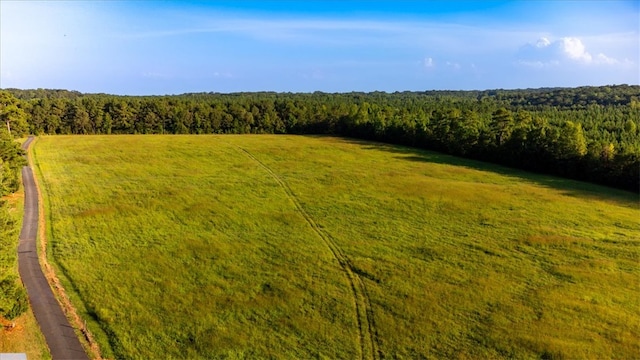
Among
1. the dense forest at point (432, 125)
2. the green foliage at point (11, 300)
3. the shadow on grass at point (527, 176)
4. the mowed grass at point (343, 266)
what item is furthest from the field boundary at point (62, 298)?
the shadow on grass at point (527, 176)

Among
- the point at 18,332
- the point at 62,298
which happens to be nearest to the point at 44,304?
the point at 62,298

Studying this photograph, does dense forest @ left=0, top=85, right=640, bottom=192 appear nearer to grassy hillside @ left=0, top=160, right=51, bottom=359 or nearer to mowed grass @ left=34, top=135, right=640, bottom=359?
mowed grass @ left=34, top=135, right=640, bottom=359

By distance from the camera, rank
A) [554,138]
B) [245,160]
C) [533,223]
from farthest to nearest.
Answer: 1. [245,160]
2. [554,138]
3. [533,223]

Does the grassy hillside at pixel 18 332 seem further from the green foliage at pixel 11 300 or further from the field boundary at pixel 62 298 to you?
the field boundary at pixel 62 298

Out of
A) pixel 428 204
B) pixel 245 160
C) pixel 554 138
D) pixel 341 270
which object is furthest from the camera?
pixel 245 160

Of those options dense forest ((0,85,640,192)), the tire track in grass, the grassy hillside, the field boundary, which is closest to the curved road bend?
the field boundary

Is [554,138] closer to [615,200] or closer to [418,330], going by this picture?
[615,200]

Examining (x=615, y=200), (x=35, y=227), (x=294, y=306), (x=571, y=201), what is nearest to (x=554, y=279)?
(x=294, y=306)
